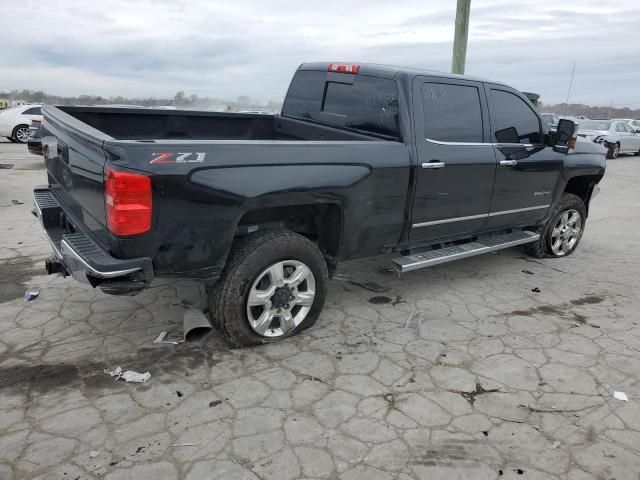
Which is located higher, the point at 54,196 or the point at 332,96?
the point at 332,96

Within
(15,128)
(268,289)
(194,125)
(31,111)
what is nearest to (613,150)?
(194,125)

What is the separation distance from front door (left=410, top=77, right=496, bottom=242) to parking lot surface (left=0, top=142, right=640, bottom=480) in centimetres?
78

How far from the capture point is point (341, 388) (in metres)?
3.18

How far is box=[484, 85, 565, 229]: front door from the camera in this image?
4.72 meters

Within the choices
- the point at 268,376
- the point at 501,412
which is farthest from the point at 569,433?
the point at 268,376

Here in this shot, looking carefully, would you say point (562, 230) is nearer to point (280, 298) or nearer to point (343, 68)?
point (343, 68)

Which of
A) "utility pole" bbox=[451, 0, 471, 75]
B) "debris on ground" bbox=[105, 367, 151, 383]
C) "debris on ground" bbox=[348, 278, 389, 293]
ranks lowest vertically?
"debris on ground" bbox=[105, 367, 151, 383]

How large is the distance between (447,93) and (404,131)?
0.67m

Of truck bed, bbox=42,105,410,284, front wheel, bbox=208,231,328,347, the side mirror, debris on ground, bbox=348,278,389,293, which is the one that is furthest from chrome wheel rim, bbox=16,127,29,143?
the side mirror

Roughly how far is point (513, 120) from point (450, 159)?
3.86ft

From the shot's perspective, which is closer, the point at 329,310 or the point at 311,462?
the point at 311,462

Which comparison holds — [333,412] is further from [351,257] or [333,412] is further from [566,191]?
[566,191]

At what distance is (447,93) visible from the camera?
427cm

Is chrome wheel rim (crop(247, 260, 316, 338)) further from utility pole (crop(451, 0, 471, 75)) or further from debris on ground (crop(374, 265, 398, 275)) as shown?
utility pole (crop(451, 0, 471, 75))
